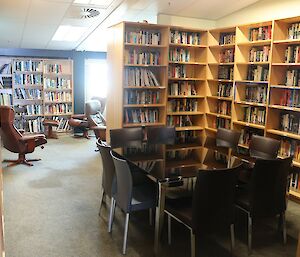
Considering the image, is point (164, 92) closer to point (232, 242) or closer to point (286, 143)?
point (286, 143)

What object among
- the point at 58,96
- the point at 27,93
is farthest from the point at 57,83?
the point at 27,93

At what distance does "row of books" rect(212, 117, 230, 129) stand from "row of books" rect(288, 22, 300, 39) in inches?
65.9

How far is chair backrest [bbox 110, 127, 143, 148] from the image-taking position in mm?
4027

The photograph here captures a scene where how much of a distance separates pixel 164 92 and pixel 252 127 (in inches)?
Result: 58.4

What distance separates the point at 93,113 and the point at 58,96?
1.51 meters

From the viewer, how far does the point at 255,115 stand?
16.0 ft

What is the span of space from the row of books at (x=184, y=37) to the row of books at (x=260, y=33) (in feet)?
3.21

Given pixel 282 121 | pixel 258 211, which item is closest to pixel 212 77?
pixel 282 121

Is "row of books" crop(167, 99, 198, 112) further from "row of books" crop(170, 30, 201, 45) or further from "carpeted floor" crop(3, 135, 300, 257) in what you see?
"carpeted floor" crop(3, 135, 300, 257)

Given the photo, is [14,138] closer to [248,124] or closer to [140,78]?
[140,78]

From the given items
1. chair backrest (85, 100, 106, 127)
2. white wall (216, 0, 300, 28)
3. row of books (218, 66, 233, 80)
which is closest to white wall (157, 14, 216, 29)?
white wall (216, 0, 300, 28)

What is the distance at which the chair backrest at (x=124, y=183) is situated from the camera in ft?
8.97

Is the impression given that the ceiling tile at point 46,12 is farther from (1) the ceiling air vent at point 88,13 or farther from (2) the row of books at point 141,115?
(2) the row of books at point 141,115

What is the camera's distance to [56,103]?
8.77 meters
